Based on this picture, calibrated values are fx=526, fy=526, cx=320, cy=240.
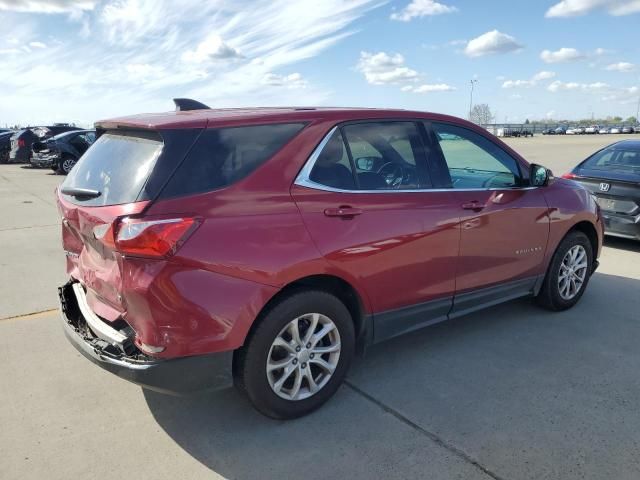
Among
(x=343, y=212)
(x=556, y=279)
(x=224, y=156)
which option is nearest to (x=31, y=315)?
(x=224, y=156)

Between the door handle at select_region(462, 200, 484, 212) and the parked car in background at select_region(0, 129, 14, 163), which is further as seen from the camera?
the parked car in background at select_region(0, 129, 14, 163)

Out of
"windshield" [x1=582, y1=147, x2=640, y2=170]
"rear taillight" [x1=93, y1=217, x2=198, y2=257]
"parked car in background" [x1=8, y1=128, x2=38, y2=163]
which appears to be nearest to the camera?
"rear taillight" [x1=93, y1=217, x2=198, y2=257]

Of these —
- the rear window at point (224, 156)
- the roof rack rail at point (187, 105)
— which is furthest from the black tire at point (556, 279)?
the roof rack rail at point (187, 105)

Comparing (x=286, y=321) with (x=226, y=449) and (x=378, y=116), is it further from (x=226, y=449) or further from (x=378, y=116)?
(x=378, y=116)

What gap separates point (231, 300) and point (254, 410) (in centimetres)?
91

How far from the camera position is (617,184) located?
22.7 ft

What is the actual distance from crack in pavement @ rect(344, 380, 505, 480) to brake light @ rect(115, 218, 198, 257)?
1.60 meters

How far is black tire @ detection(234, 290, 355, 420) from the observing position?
2826 mm

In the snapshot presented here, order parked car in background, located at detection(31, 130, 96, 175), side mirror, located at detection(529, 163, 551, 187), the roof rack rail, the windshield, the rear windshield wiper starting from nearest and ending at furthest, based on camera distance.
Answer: the rear windshield wiper, the roof rack rail, side mirror, located at detection(529, 163, 551, 187), the windshield, parked car in background, located at detection(31, 130, 96, 175)

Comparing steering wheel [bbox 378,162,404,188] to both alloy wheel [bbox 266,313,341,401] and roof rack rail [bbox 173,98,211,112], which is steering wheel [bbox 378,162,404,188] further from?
roof rack rail [bbox 173,98,211,112]

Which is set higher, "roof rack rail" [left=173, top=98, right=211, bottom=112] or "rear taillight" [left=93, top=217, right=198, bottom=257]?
"roof rack rail" [left=173, top=98, right=211, bottom=112]

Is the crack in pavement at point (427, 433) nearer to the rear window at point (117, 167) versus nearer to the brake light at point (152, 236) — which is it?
the brake light at point (152, 236)

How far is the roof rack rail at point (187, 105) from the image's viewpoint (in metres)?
3.64

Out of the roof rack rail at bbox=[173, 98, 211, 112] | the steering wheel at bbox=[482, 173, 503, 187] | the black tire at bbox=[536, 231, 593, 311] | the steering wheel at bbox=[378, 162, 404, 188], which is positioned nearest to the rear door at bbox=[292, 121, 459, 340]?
the steering wheel at bbox=[378, 162, 404, 188]
